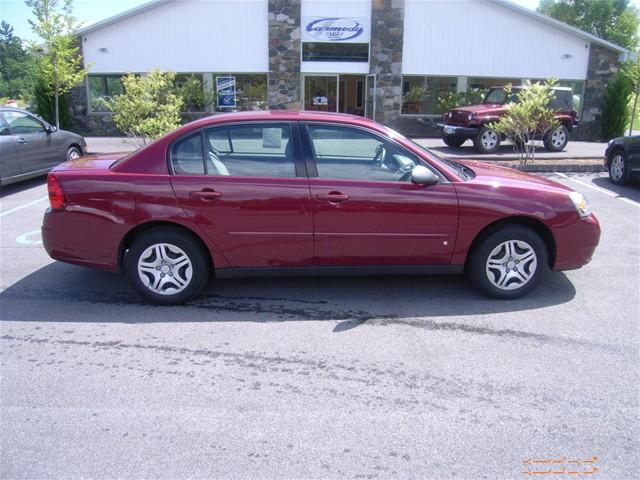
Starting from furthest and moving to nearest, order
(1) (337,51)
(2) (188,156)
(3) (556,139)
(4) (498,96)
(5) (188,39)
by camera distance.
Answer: (1) (337,51) → (5) (188,39) → (4) (498,96) → (3) (556,139) → (2) (188,156)

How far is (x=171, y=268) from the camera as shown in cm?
474

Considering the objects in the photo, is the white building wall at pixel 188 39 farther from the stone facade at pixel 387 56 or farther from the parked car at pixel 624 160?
the parked car at pixel 624 160

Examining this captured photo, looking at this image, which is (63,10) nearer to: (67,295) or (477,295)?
(67,295)

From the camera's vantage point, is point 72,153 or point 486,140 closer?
point 72,153

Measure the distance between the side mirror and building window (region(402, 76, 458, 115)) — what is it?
1805cm

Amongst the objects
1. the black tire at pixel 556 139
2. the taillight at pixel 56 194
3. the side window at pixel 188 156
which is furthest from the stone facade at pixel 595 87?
the taillight at pixel 56 194

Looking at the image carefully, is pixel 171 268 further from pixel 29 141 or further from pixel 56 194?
pixel 29 141

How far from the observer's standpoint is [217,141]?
4.75 m

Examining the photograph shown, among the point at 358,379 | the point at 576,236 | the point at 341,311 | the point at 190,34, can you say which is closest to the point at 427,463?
the point at 358,379

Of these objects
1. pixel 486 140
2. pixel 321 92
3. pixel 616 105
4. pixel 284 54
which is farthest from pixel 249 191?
pixel 616 105

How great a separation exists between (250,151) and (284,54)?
57.3ft

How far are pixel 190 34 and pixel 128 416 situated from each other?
20.1 meters

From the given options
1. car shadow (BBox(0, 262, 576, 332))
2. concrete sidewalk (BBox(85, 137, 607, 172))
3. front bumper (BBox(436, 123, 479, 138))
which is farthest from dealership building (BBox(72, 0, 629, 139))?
car shadow (BBox(0, 262, 576, 332))

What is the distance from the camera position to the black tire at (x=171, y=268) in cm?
467
